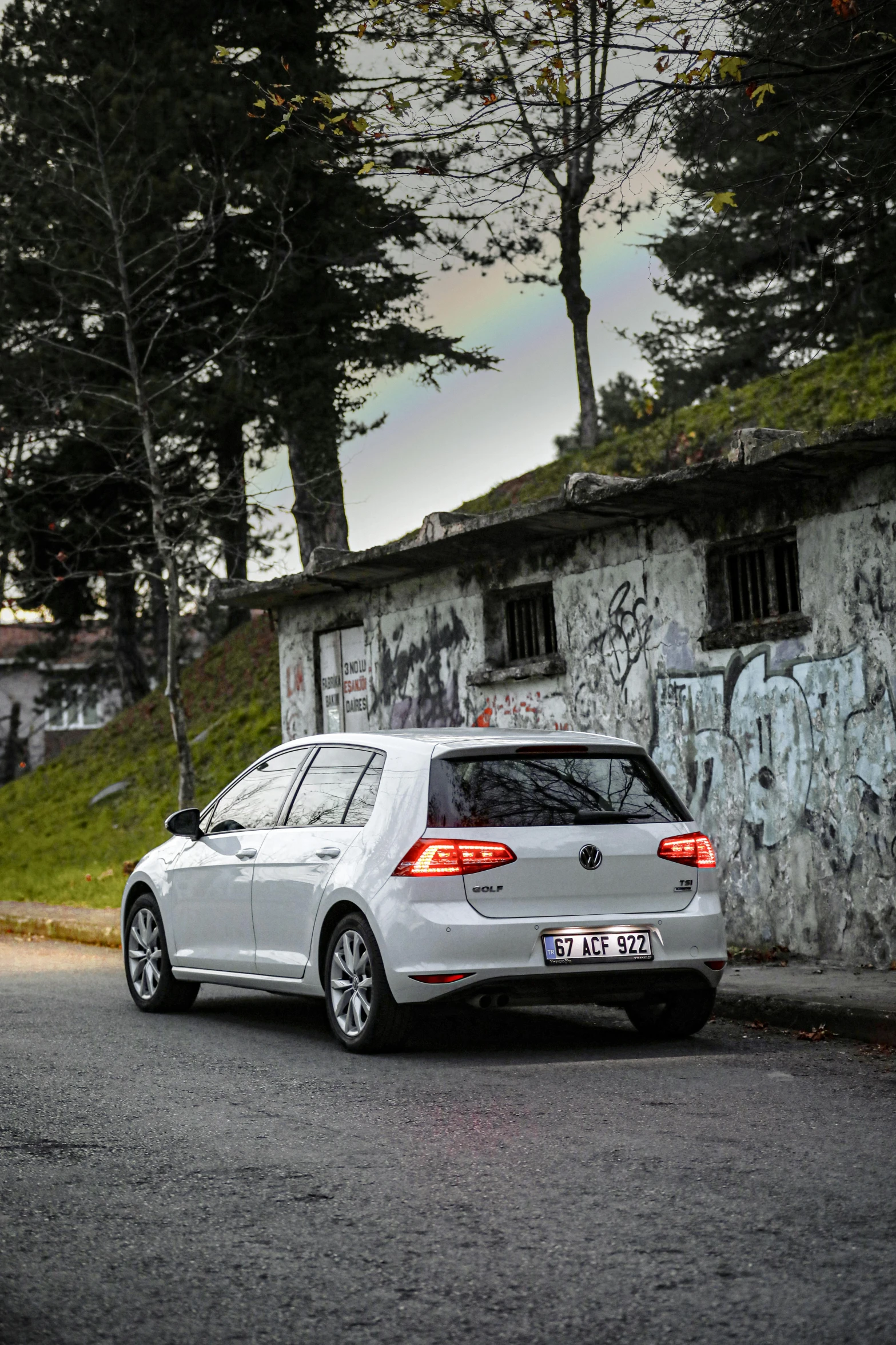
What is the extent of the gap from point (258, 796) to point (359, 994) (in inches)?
71.8

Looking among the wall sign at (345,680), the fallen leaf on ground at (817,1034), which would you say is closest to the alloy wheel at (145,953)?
the fallen leaf on ground at (817,1034)

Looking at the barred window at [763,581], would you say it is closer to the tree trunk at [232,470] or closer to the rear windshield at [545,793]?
the rear windshield at [545,793]

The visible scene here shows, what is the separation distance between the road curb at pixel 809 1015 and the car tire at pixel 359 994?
229 centimetres

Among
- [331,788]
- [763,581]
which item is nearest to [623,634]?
[763,581]

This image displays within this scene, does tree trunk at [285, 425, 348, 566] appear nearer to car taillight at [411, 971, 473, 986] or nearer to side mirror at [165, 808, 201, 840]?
side mirror at [165, 808, 201, 840]

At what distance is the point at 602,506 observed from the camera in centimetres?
1187

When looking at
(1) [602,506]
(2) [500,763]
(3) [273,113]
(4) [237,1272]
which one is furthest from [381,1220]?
(3) [273,113]

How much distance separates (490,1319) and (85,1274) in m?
1.14

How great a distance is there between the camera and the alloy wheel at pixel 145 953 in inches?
395

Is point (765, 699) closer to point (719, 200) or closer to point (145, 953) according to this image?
point (719, 200)

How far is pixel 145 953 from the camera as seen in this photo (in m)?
10.2

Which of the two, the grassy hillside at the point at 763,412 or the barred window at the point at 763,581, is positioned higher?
the grassy hillside at the point at 763,412

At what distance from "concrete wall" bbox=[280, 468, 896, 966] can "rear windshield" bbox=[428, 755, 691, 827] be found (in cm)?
295

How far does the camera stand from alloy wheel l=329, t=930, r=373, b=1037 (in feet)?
25.7
